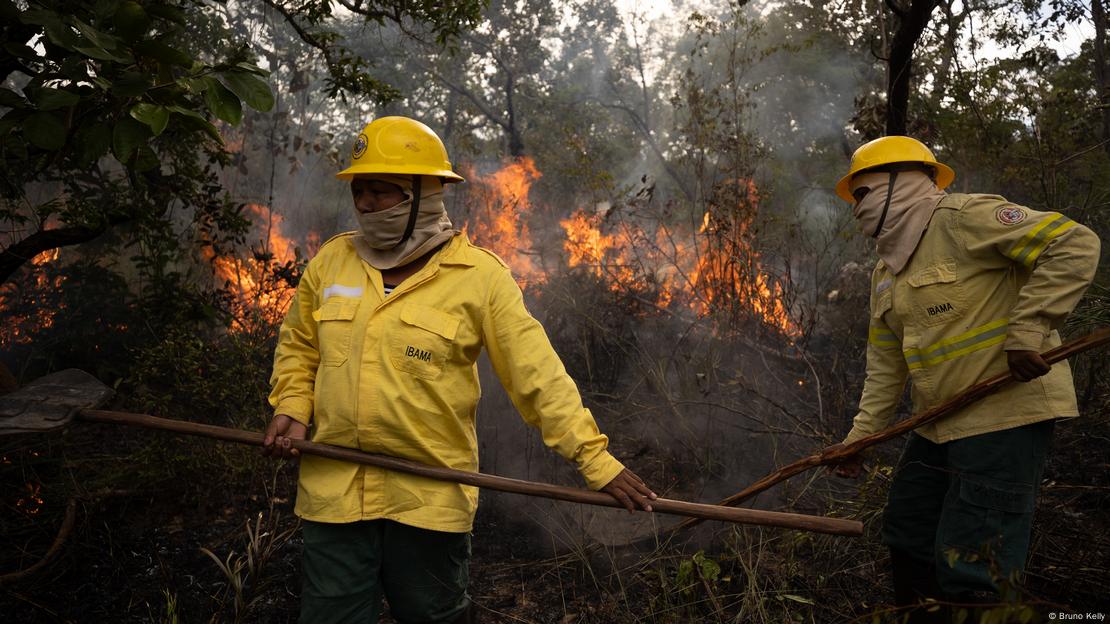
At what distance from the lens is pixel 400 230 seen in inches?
105

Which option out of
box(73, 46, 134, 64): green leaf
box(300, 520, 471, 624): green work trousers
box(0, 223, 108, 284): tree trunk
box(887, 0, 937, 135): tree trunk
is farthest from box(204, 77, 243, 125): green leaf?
box(887, 0, 937, 135): tree trunk

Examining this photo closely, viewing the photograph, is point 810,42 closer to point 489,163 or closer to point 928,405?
point 928,405

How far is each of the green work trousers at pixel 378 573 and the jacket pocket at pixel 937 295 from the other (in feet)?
6.63

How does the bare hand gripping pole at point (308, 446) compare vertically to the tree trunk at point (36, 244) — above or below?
below

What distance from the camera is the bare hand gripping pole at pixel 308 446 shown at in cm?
253

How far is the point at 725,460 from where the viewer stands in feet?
18.1

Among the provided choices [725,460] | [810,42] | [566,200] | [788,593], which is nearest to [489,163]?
[566,200]

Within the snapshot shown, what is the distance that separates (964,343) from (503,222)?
927cm

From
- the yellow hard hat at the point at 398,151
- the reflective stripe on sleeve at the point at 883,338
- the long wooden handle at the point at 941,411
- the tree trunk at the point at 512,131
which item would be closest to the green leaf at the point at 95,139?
the yellow hard hat at the point at 398,151

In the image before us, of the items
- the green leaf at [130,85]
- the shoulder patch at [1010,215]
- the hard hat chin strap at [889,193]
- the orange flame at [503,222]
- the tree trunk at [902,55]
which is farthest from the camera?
the orange flame at [503,222]

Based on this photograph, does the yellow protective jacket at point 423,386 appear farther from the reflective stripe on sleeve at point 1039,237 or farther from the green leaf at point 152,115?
the reflective stripe on sleeve at point 1039,237

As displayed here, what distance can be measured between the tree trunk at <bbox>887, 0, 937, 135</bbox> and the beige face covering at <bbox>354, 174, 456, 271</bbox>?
358 centimetres

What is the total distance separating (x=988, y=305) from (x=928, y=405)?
1.57 feet

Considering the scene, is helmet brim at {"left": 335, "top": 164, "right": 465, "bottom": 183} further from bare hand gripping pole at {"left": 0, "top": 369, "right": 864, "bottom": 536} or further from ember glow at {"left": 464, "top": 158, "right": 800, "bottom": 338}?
ember glow at {"left": 464, "top": 158, "right": 800, "bottom": 338}
